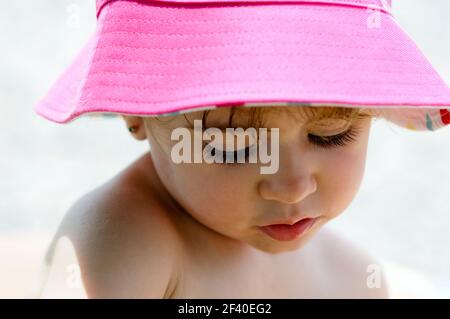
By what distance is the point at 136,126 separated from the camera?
1.01 metres

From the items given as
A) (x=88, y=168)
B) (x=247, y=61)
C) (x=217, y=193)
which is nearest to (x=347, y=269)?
(x=217, y=193)

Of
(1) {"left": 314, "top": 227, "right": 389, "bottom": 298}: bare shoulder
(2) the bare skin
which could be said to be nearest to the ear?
(2) the bare skin

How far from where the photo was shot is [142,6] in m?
0.83

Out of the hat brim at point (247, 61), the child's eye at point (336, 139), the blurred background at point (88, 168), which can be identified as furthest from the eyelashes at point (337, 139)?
the blurred background at point (88, 168)

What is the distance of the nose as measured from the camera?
33.5 inches

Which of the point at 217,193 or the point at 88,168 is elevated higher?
the point at 88,168

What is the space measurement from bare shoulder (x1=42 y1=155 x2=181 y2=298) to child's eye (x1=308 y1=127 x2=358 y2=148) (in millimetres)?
240

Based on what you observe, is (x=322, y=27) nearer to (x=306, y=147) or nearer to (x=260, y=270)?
(x=306, y=147)

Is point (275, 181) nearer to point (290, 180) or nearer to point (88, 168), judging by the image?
point (290, 180)

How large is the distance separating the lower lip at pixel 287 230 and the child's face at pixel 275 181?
1 centimetres

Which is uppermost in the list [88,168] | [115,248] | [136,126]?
[88,168]

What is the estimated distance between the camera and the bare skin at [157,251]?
35.9 inches

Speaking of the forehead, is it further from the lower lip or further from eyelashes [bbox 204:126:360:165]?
the lower lip

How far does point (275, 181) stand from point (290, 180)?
17 mm
